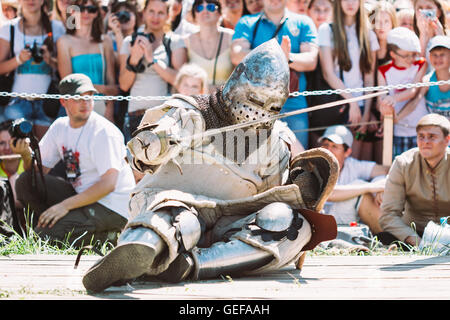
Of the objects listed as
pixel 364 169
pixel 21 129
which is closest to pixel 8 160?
pixel 21 129

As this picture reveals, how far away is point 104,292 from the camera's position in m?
3.69

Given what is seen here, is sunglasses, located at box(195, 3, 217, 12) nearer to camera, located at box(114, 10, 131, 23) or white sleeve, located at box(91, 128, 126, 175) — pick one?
camera, located at box(114, 10, 131, 23)

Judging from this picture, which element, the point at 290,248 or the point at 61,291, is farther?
the point at 290,248

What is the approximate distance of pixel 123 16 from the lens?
23.6ft

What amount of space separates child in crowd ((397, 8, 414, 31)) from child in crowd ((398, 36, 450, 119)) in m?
0.34

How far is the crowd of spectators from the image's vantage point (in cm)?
658

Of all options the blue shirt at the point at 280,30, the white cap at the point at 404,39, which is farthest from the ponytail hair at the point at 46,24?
the white cap at the point at 404,39

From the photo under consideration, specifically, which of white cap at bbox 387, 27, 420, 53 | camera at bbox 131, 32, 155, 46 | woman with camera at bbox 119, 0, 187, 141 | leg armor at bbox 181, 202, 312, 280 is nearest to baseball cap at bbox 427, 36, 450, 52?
white cap at bbox 387, 27, 420, 53

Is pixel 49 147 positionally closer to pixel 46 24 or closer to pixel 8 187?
pixel 8 187

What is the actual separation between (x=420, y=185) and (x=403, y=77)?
3.80 feet
